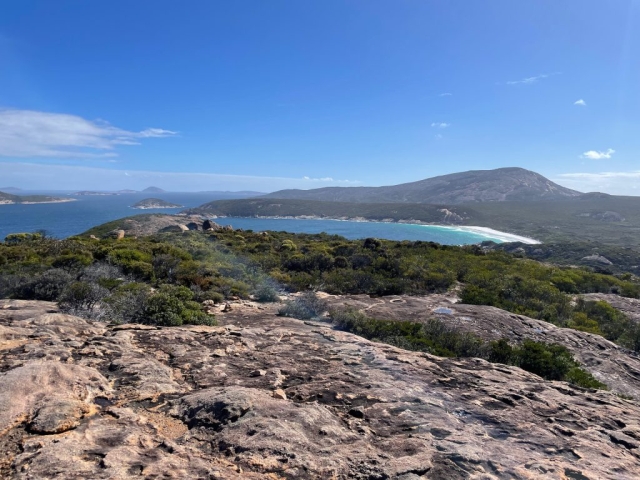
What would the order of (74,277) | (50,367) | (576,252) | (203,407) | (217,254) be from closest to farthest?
1. (203,407)
2. (50,367)
3. (74,277)
4. (217,254)
5. (576,252)

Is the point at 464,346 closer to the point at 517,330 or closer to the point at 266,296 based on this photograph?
the point at 517,330

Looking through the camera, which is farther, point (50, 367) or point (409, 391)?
point (409, 391)

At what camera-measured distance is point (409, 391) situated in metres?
5.32

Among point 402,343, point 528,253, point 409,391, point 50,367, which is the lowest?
point 528,253

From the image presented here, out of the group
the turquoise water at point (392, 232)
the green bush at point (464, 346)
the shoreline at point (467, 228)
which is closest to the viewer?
the green bush at point (464, 346)

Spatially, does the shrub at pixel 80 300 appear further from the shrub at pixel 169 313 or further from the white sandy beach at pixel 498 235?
the white sandy beach at pixel 498 235

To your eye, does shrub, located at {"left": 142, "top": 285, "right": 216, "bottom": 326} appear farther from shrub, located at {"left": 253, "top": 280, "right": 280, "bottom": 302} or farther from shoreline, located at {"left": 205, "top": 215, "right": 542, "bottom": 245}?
shoreline, located at {"left": 205, "top": 215, "right": 542, "bottom": 245}

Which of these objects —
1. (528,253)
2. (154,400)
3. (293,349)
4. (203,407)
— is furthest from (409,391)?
(528,253)

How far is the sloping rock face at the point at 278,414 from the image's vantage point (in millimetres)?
3504

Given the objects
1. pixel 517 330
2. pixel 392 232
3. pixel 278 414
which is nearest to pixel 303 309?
pixel 278 414

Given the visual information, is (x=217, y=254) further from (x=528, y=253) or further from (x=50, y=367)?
(x=528, y=253)

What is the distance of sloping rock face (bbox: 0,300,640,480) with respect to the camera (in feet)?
11.5

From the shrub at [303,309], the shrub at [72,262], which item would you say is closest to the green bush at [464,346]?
the shrub at [303,309]

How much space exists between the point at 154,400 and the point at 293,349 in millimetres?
2806
